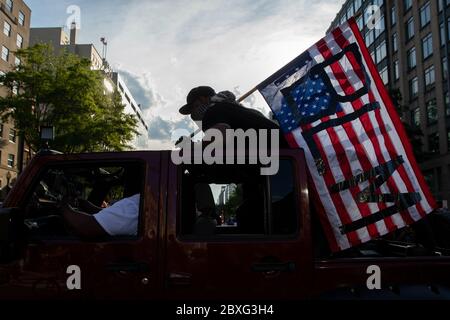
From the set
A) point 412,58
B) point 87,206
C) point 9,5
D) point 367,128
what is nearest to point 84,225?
point 87,206

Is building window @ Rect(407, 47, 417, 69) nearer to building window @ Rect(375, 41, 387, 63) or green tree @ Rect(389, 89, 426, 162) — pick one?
building window @ Rect(375, 41, 387, 63)

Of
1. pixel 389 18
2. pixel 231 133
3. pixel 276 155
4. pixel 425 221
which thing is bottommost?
pixel 425 221

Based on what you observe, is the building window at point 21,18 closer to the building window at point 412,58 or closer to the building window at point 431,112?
the building window at point 412,58

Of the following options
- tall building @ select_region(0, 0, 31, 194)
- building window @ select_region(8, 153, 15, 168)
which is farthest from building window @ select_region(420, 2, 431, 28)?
building window @ select_region(8, 153, 15, 168)

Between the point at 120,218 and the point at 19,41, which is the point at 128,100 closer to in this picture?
the point at 19,41

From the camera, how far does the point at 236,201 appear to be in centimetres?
307

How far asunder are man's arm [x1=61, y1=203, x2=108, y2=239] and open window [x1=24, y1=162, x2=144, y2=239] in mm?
99

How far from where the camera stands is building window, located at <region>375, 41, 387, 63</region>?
48.3 metres

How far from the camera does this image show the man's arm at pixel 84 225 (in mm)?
2521

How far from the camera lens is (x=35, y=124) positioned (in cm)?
2589

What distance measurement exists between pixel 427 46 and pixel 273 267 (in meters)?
42.6
